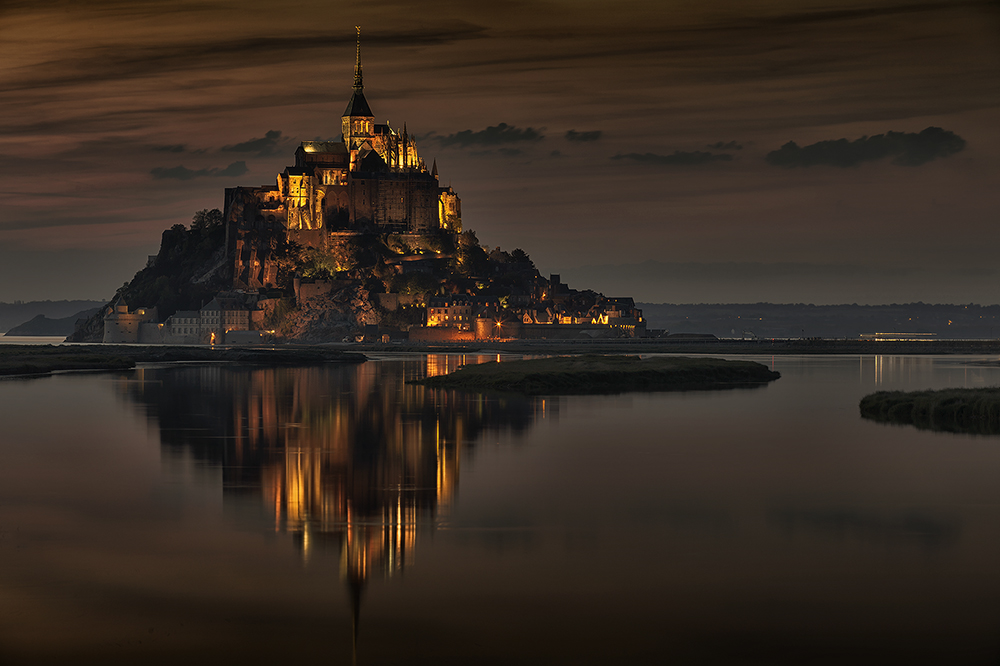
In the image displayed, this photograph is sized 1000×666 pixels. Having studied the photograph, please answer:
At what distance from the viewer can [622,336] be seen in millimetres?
143250

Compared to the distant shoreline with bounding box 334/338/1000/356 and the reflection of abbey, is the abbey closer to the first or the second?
the distant shoreline with bounding box 334/338/1000/356

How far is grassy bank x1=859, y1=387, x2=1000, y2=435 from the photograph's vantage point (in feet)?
110

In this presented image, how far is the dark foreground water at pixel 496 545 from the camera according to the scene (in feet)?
37.8

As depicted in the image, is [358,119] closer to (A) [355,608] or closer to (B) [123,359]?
(B) [123,359]

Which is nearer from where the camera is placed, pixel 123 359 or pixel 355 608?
pixel 355 608

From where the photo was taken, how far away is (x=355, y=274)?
147 m

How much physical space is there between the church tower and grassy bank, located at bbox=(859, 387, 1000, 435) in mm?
124332

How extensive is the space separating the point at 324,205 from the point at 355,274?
11.6 meters

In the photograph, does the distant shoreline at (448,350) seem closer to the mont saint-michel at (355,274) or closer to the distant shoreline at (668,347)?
the distant shoreline at (668,347)

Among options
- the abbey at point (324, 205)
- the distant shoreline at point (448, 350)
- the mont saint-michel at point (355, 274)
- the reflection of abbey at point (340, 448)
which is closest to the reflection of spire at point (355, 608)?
the reflection of abbey at point (340, 448)

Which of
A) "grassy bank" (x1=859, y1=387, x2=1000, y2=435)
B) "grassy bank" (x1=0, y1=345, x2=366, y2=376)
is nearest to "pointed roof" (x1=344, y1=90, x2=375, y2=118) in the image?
"grassy bank" (x1=0, y1=345, x2=366, y2=376)

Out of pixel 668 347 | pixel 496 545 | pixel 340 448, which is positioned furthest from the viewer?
pixel 668 347

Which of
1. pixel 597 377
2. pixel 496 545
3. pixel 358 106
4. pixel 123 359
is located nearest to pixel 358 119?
pixel 358 106

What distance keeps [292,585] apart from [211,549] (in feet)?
8.63
